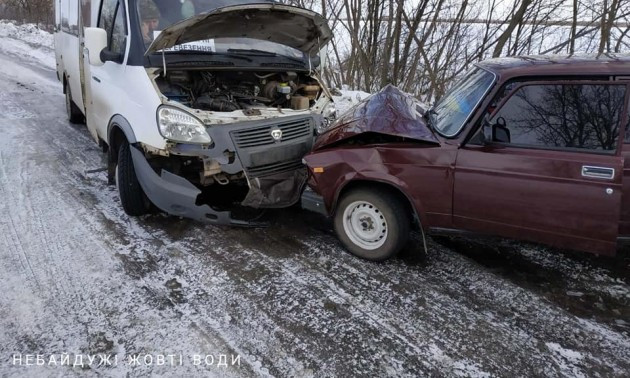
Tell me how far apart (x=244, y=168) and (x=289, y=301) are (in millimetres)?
1383

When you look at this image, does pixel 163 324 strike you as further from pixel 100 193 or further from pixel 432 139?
pixel 100 193

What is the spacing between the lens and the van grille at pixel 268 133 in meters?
4.12

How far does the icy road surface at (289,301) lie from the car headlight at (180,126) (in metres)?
0.94

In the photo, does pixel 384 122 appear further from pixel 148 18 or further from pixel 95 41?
pixel 95 41

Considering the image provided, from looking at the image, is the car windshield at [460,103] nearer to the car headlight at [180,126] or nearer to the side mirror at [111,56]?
the car headlight at [180,126]

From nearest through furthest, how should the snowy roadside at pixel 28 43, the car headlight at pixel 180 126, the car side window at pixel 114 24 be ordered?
1. the car headlight at pixel 180 126
2. the car side window at pixel 114 24
3. the snowy roadside at pixel 28 43

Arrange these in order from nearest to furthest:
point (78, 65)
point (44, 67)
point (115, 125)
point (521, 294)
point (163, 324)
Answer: point (163, 324) < point (521, 294) < point (115, 125) < point (78, 65) < point (44, 67)

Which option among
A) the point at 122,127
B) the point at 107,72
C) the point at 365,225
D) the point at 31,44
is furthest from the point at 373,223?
the point at 31,44

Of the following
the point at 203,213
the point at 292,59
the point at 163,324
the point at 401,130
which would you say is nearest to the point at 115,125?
the point at 203,213

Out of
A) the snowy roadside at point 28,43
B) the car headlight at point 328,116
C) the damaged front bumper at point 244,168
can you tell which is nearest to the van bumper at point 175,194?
the damaged front bumper at point 244,168

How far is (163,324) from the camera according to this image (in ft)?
9.86

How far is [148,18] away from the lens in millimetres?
4477

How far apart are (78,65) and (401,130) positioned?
512 cm

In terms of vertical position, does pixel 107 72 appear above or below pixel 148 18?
below
